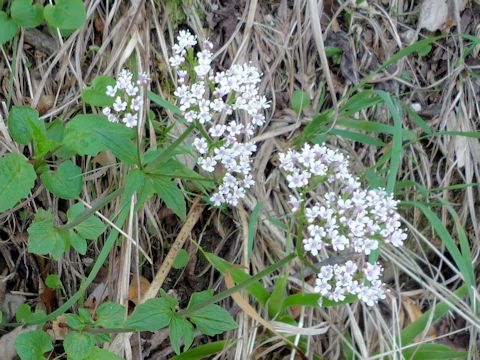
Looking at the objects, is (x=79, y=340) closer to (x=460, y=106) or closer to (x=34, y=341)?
(x=34, y=341)

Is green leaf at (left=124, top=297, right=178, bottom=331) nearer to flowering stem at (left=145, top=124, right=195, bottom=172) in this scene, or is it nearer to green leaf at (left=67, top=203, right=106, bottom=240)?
green leaf at (left=67, top=203, right=106, bottom=240)

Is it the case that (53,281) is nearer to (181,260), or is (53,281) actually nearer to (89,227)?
(89,227)

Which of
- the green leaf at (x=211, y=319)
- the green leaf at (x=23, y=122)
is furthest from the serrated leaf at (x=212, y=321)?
the green leaf at (x=23, y=122)

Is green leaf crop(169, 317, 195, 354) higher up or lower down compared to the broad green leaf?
higher up

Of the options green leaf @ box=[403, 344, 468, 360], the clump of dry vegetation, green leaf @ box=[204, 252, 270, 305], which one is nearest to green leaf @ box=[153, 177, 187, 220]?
the clump of dry vegetation

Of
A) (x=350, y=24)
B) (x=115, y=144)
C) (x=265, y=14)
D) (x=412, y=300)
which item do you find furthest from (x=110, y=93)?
(x=412, y=300)
